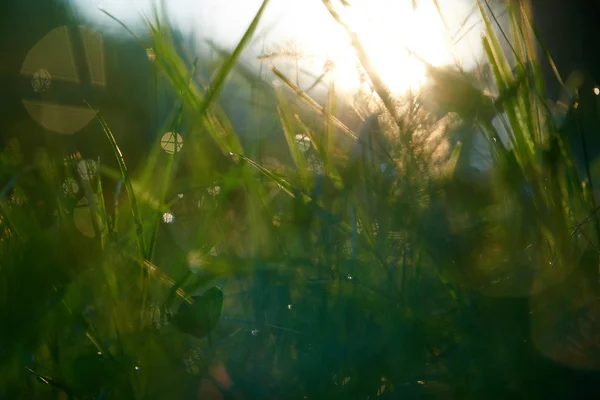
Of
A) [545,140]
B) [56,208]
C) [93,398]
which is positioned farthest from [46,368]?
[545,140]

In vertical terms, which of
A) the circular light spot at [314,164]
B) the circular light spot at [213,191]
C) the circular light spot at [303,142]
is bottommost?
the circular light spot at [213,191]

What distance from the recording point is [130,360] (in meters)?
0.58

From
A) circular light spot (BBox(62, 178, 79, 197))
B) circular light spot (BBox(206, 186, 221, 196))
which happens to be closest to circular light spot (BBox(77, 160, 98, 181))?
circular light spot (BBox(62, 178, 79, 197))

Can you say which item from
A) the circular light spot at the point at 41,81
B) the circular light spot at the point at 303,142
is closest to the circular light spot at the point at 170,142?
the circular light spot at the point at 303,142

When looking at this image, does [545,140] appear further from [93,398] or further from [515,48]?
[93,398]

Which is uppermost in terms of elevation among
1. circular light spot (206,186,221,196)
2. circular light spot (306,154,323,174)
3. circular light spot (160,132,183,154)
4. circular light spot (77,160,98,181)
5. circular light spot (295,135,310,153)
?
circular light spot (295,135,310,153)

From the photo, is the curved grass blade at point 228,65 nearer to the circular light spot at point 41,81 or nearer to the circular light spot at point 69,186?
the circular light spot at point 69,186

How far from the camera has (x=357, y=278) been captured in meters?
0.64

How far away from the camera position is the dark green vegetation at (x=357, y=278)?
1.86 feet

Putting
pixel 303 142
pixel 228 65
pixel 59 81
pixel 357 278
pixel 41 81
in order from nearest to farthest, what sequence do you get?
pixel 357 278, pixel 228 65, pixel 303 142, pixel 41 81, pixel 59 81

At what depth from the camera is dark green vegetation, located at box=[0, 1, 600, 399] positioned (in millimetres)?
566

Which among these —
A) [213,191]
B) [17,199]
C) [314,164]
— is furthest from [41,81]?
[314,164]

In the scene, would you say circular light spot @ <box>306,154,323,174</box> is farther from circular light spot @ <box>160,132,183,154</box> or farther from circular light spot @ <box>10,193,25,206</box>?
circular light spot @ <box>10,193,25,206</box>

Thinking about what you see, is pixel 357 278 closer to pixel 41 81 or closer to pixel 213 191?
pixel 213 191
